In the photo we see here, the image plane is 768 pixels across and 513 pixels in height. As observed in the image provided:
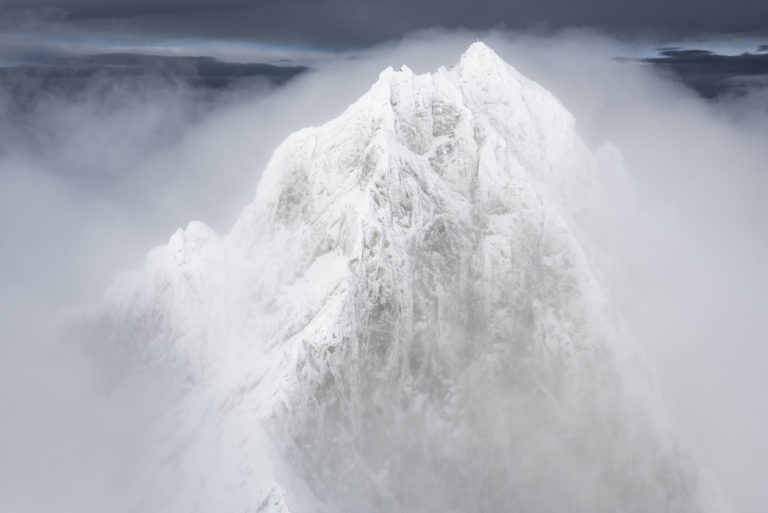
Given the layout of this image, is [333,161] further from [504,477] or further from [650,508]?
[650,508]

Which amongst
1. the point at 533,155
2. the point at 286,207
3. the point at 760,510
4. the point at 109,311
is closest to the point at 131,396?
the point at 109,311

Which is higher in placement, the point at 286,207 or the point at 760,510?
the point at 286,207

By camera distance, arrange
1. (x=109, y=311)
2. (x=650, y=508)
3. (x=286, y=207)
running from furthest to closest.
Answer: (x=109, y=311) → (x=286, y=207) → (x=650, y=508)

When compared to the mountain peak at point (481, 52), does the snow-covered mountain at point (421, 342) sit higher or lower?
lower

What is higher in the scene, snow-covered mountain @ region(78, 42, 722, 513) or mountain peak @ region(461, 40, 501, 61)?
mountain peak @ region(461, 40, 501, 61)

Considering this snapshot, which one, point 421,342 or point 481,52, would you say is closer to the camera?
point 421,342

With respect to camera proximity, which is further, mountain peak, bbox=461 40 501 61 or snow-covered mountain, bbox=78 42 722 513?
mountain peak, bbox=461 40 501 61

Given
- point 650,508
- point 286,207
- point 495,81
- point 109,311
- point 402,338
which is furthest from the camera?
point 109,311

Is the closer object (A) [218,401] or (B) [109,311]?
(A) [218,401]
